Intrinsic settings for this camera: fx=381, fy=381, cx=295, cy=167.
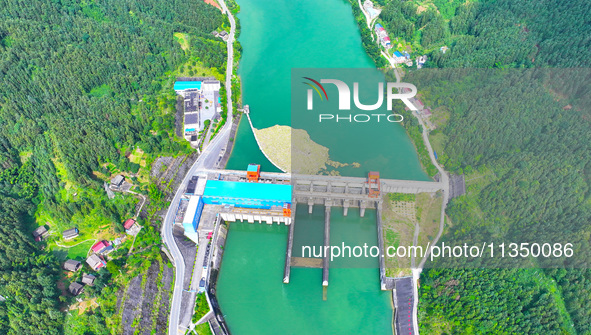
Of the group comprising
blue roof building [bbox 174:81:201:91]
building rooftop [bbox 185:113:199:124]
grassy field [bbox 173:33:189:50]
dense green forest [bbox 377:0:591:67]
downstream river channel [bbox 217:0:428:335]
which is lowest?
downstream river channel [bbox 217:0:428:335]

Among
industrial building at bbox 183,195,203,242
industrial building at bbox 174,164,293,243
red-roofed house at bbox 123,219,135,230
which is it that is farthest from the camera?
industrial building at bbox 174,164,293,243

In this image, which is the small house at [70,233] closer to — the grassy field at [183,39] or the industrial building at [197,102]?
the industrial building at [197,102]

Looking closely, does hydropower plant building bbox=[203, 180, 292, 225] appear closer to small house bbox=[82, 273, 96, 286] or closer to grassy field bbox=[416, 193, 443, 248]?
small house bbox=[82, 273, 96, 286]

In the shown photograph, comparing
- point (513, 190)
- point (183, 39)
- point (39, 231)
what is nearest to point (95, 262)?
point (39, 231)

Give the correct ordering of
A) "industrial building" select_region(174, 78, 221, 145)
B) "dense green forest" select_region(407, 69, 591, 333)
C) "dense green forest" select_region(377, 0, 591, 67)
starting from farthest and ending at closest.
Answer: "dense green forest" select_region(377, 0, 591, 67) → "industrial building" select_region(174, 78, 221, 145) → "dense green forest" select_region(407, 69, 591, 333)

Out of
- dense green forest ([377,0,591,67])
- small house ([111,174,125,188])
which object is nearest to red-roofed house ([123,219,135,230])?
small house ([111,174,125,188])

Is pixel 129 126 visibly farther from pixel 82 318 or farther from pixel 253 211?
pixel 82 318
